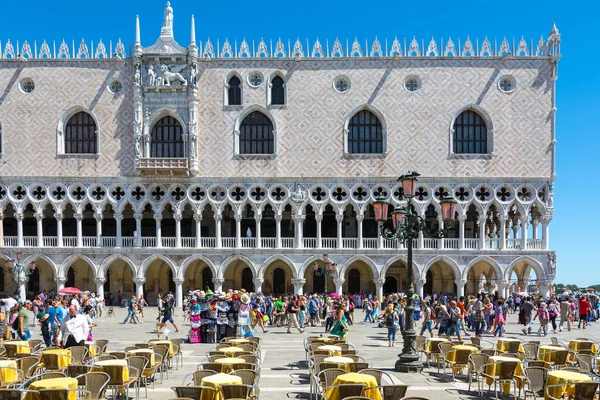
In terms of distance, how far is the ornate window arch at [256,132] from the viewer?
34803 mm

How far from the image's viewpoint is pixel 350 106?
3469 centimetres

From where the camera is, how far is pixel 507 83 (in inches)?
1359

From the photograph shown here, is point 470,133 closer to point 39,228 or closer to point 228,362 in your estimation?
point 39,228

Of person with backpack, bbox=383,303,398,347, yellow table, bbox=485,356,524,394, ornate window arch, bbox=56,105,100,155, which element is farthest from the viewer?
ornate window arch, bbox=56,105,100,155

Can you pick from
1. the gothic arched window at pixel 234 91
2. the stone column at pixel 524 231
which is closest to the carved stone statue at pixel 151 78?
the gothic arched window at pixel 234 91

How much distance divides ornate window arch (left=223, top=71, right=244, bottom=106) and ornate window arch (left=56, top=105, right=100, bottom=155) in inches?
289

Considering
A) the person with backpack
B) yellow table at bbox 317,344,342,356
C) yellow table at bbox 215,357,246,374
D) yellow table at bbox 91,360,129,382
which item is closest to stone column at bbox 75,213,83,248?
the person with backpack

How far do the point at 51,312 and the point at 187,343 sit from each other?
4.19m

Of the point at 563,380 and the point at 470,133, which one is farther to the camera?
the point at 470,133

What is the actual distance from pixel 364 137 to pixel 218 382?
26.7m

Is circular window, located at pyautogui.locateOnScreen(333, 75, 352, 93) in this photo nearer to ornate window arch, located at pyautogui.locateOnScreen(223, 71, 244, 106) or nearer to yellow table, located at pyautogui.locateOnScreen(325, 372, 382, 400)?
ornate window arch, located at pyautogui.locateOnScreen(223, 71, 244, 106)

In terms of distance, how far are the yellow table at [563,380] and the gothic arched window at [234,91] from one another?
27085 millimetres

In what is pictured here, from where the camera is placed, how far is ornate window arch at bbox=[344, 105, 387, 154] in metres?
34.7

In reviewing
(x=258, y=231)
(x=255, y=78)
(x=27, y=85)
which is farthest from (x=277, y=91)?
(x=27, y=85)
